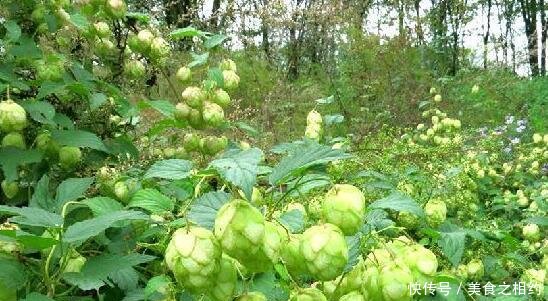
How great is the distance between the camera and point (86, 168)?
2385 mm

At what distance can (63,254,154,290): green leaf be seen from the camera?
4.53ft

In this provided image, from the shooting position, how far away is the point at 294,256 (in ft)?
3.84

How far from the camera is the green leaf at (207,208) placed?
1.16 metres

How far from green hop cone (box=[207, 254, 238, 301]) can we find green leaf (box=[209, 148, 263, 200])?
0.18 metres

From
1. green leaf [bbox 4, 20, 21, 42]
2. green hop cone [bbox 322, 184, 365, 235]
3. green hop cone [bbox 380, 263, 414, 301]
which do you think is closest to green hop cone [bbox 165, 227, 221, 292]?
green hop cone [bbox 322, 184, 365, 235]

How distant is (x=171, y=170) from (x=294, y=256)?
33cm

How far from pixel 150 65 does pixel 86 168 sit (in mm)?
630

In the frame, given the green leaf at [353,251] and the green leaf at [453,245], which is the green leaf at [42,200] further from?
the green leaf at [453,245]

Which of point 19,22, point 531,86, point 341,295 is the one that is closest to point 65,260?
point 341,295

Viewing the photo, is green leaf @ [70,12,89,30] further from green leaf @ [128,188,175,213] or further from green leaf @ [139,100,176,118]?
green leaf @ [128,188,175,213]

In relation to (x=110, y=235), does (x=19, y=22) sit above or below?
above

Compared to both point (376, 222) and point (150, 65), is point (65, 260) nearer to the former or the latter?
point (376, 222)

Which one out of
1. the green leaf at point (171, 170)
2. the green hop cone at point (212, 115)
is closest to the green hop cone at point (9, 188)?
the green hop cone at point (212, 115)

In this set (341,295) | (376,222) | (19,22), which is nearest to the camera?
(341,295)
